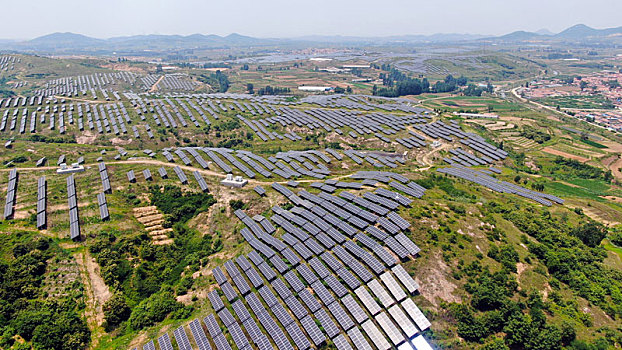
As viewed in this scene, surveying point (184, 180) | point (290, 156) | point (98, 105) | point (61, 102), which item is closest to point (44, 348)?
point (184, 180)

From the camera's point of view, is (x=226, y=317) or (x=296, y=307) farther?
(x=226, y=317)

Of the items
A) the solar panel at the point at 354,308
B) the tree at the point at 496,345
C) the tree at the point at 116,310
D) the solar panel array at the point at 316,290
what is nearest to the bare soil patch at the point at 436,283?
the solar panel array at the point at 316,290

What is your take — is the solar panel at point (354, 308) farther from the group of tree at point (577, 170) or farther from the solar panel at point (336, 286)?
the group of tree at point (577, 170)

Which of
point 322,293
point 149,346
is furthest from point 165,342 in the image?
point 322,293

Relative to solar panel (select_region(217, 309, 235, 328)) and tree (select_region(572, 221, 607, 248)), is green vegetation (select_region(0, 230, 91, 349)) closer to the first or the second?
solar panel (select_region(217, 309, 235, 328))

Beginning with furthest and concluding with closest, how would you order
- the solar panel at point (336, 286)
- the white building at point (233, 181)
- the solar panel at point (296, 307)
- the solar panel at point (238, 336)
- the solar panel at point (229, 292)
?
the white building at point (233, 181) → the solar panel at point (229, 292) → the solar panel at point (336, 286) → the solar panel at point (296, 307) → the solar panel at point (238, 336)

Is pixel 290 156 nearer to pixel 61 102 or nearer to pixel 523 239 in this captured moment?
pixel 523 239

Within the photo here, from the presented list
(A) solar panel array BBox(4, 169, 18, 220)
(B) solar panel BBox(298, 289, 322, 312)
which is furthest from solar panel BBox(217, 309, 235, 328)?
(A) solar panel array BBox(4, 169, 18, 220)

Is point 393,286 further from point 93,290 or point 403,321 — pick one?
point 93,290
